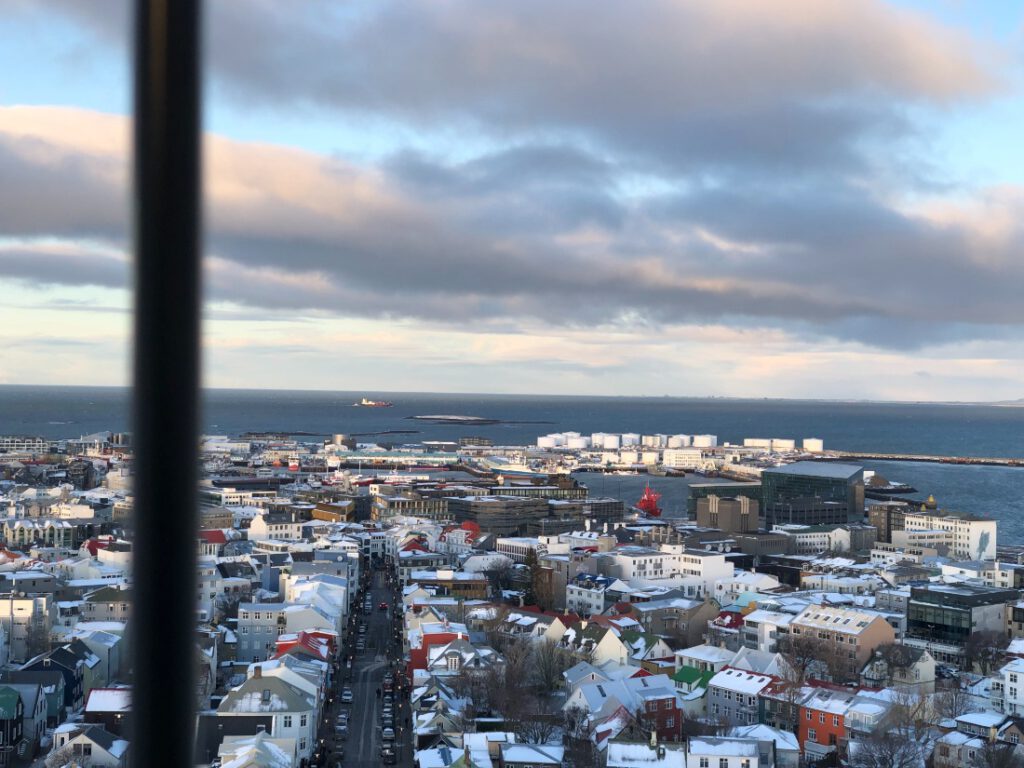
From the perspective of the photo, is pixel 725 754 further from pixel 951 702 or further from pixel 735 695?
pixel 951 702

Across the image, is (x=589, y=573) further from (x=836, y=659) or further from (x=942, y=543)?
(x=942, y=543)

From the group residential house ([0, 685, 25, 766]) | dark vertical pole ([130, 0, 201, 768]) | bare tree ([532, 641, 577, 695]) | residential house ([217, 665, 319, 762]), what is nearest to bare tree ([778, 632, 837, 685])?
bare tree ([532, 641, 577, 695])

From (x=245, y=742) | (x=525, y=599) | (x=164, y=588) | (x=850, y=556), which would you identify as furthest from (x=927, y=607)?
(x=164, y=588)

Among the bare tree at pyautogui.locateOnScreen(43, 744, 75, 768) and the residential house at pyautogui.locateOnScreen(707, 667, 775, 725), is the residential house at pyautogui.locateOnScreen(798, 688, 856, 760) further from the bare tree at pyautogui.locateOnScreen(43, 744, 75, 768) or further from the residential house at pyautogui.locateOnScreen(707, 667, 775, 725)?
the bare tree at pyautogui.locateOnScreen(43, 744, 75, 768)

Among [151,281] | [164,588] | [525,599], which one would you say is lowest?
[525,599]

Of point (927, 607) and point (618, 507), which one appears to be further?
point (618, 507)
